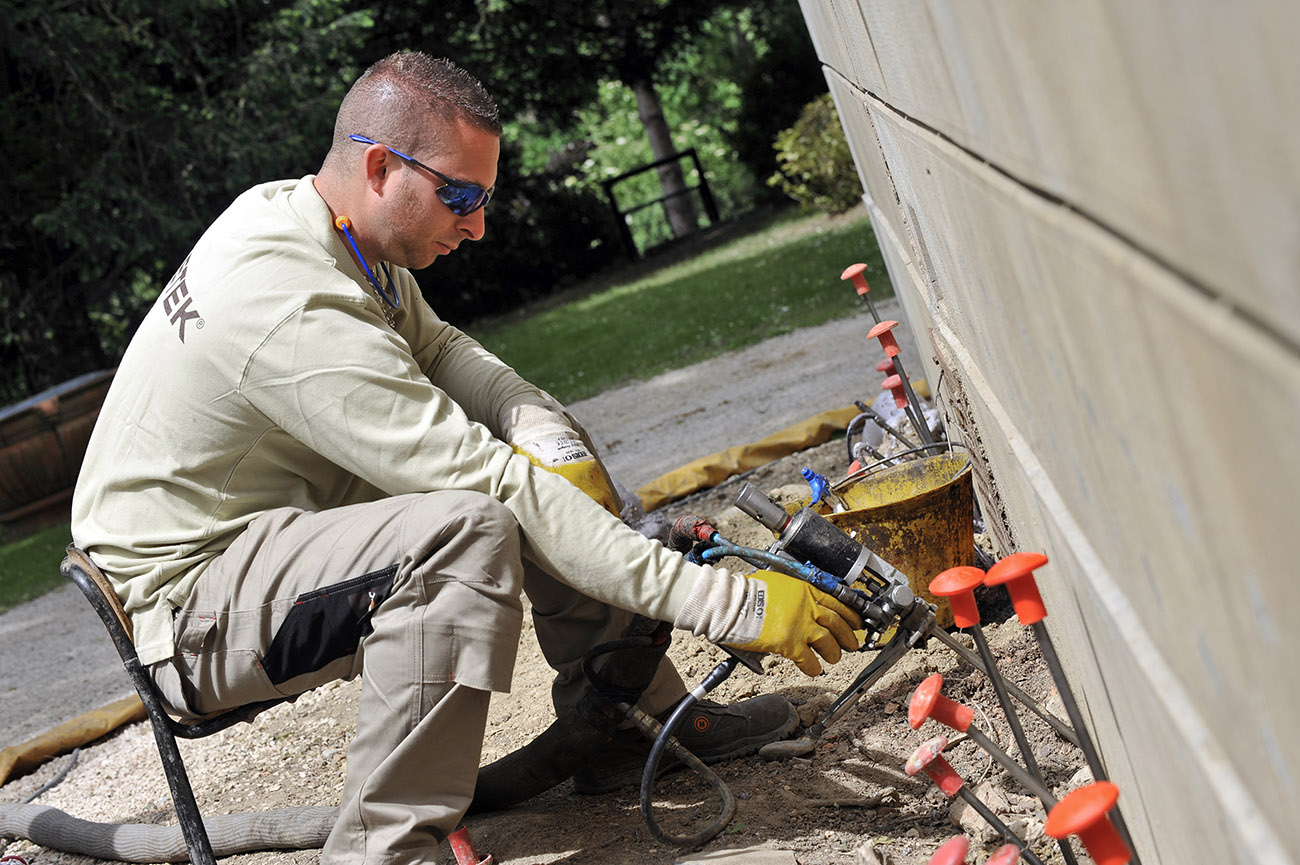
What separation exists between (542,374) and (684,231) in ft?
26.8

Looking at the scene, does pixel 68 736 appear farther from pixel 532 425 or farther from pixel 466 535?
pixel 466 535

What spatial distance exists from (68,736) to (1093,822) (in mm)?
4004

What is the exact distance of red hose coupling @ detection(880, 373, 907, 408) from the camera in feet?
12.4

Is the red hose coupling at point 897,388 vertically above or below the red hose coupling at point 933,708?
below

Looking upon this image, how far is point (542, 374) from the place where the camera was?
1013 cm

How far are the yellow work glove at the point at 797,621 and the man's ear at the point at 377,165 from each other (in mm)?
1304

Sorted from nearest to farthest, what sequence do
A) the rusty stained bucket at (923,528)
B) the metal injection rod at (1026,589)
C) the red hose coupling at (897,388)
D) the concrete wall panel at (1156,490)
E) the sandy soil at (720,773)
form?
1. the concrete wall panel at (1156,490)
2. the metal injection rod at (1026,589)
3. the sandy soil at (720,773)
4. the rusty stained bucket at (923,528)
5. the red hose coupling at (897,388)

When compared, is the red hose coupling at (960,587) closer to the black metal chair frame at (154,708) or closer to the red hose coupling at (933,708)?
the red hose coupling at (933,708)

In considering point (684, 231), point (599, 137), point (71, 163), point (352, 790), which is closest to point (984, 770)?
point (352, 790)

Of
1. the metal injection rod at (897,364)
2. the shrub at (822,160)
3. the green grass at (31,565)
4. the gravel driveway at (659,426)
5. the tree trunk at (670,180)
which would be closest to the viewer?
the metal injection rod at (897,364)

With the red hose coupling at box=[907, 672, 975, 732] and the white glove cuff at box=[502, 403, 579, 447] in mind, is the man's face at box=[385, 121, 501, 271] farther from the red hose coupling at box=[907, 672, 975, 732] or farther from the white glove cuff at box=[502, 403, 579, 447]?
the red hose coupling at box=[907, 672, 975, 732]

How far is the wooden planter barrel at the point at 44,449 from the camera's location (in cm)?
933

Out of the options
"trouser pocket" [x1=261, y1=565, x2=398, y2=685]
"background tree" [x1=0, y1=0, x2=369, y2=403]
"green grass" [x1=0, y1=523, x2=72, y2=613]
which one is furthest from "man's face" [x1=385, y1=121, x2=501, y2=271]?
"background tree" [x1=0, y1=0, x2=369, y2=403]

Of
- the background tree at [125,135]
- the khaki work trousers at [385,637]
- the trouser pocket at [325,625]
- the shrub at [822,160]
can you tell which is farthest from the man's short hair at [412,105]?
the shrub at [822,160]
